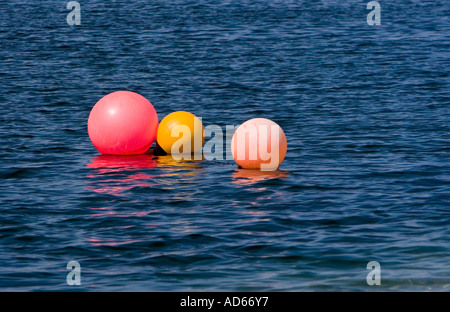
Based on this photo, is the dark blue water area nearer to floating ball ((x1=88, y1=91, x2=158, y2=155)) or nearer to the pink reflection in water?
the pink reflection in water

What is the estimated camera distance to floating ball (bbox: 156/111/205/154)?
55.4ft

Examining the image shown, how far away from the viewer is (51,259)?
11.1 m

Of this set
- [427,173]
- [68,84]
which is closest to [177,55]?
[68,84]

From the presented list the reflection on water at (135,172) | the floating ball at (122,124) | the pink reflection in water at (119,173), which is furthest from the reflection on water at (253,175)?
the floating ball at (122,124)

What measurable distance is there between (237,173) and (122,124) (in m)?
2.70

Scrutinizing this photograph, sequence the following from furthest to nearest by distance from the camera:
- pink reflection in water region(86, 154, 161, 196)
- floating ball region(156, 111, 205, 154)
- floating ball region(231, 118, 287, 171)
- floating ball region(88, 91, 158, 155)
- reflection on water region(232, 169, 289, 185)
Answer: floating ball region(156, 111, 205, 154) < floating ball region(88, 91, 158, 155) < floating ball region(231, 118, 287, 171) < reflection on water region(232, 169, 289, 185) < pink reflection in water region(86, 154, 161, 196)

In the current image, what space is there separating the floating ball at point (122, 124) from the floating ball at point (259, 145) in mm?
2225

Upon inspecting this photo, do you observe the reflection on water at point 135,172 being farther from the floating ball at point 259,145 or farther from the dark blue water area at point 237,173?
the floating ball at point 259,145

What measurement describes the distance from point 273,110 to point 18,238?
11.1 m

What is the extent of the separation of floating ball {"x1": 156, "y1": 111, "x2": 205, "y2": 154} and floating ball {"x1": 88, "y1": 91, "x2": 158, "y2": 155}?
37cm

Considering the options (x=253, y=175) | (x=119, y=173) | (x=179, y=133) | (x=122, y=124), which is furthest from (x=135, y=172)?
(x=253, y=175)

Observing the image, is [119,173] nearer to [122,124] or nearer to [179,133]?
[122,124]

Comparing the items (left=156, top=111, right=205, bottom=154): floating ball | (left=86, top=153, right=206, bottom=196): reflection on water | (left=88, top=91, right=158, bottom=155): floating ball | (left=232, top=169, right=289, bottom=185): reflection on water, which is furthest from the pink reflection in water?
(left=232, top=169, right=289, bottom=185): reflection on water

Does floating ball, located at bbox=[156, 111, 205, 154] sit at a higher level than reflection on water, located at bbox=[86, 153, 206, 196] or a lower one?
higher
